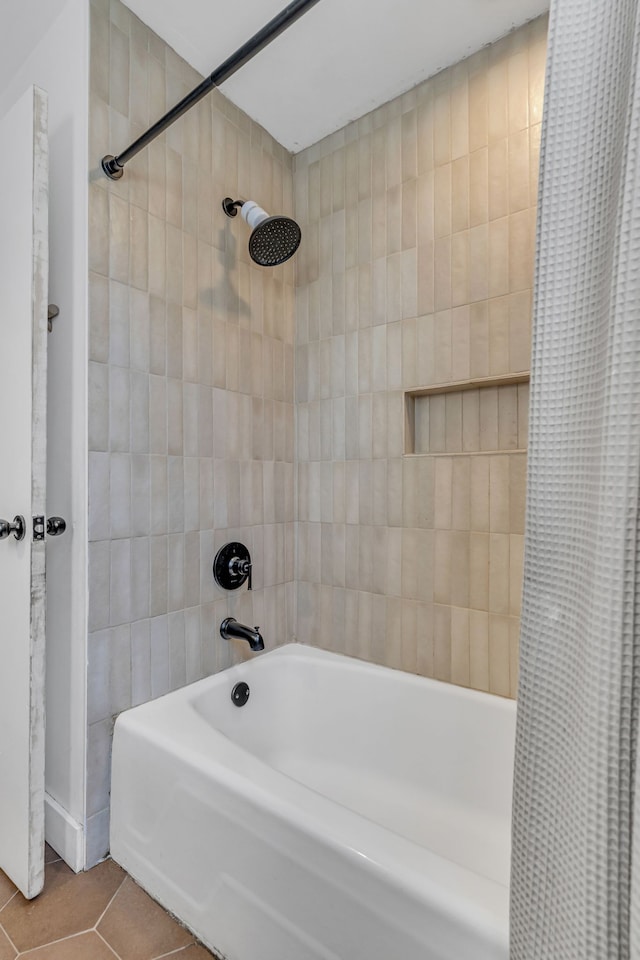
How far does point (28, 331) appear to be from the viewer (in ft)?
4.01

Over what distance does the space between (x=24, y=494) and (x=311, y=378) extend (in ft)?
3.56

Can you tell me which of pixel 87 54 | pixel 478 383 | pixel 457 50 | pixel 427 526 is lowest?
pixel 427 526

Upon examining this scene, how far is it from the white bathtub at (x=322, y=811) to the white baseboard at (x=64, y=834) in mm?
88

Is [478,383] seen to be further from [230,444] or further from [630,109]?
[630,109]

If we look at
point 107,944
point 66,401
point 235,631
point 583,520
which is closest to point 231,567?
point 235,631

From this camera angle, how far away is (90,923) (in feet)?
3.76

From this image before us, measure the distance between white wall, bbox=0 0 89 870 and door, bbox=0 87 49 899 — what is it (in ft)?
0.37

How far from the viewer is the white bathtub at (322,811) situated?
0.81 m

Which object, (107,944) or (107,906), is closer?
(107,944)

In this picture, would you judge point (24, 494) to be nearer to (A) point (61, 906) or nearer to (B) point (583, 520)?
(A) point (61, 906)

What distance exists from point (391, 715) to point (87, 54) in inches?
81.7

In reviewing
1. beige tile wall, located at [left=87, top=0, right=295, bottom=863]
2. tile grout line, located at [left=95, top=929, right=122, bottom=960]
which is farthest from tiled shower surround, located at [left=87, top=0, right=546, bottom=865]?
tile grout line, located at [left=95, top=929, right=122, bottom=960]

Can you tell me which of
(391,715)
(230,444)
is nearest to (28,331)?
(230,444)

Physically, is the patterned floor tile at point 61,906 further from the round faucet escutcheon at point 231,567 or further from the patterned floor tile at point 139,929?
the round faucet escutcheon at point 231,567
